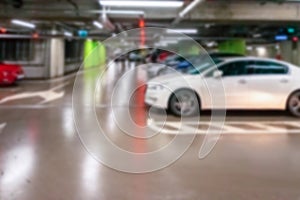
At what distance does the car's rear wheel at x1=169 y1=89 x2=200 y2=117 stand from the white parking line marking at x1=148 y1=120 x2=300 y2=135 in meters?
0.53

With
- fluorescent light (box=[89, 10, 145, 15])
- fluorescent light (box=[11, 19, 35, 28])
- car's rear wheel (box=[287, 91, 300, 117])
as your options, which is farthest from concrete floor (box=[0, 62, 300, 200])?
fluorescent light (box=[11, 19, 35, 28])

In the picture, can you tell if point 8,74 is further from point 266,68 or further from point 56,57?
point 266,68

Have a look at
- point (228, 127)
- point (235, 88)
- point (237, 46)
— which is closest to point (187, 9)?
point (235, 88)

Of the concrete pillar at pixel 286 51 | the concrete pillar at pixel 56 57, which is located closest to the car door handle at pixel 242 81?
the concrete pillar at pixel 56 57

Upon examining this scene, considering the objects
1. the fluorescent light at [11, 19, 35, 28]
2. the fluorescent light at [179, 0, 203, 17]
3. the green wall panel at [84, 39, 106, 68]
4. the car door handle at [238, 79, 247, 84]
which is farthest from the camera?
the fluorescent light at [11, 19, 35, 28]

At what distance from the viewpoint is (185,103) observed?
7609 millimetres

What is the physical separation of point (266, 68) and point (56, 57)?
1331 centimetres

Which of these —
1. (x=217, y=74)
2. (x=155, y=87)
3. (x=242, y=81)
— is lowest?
(x=155, y=87)

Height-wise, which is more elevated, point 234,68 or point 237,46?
point 237,46

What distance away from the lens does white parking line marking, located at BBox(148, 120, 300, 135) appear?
634cm

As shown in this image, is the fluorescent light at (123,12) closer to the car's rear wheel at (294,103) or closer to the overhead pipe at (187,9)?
the overhead pipe at (187,9)

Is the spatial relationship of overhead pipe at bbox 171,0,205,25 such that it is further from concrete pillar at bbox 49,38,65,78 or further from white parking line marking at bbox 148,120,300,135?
concrete pillar at bbox 49,38,65,78

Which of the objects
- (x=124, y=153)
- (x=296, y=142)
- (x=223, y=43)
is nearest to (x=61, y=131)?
(x=124, y=153)

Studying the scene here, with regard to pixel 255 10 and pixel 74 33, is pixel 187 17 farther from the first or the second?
pixel 74 33
